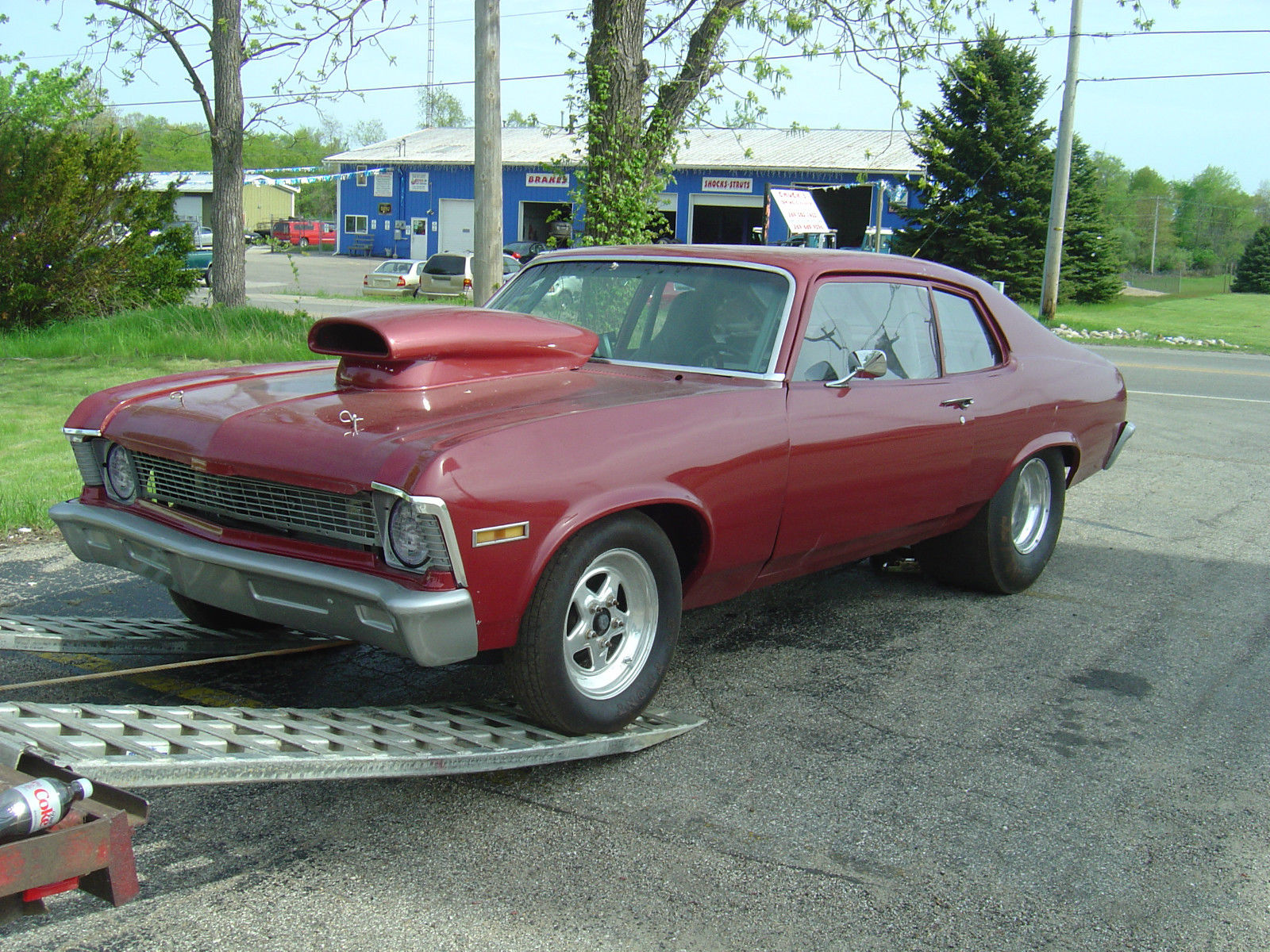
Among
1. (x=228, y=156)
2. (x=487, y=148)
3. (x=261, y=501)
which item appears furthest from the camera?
(x=228, y=156)

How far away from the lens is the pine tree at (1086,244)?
3138 centimetres

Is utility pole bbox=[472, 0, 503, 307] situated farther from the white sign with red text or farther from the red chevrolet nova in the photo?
the white sign with red text

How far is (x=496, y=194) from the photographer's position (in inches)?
384

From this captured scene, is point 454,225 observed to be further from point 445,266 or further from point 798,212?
point 798,212

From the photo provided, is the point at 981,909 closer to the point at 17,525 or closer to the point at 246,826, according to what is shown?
the point at 246,826

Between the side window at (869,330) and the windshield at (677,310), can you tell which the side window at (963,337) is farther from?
the windshield at (677,310)

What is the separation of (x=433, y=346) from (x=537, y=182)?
156 ft

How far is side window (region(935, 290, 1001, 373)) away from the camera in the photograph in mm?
5289

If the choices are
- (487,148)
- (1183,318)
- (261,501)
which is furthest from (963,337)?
(1183,318)

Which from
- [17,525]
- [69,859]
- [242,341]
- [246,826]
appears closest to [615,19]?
[242,341]

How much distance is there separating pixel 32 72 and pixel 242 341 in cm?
1925

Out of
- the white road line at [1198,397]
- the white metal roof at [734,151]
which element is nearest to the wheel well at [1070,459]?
the white road line at [1198,397]

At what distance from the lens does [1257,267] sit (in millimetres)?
50844

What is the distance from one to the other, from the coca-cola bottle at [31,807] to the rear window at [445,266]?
29.7 metres
